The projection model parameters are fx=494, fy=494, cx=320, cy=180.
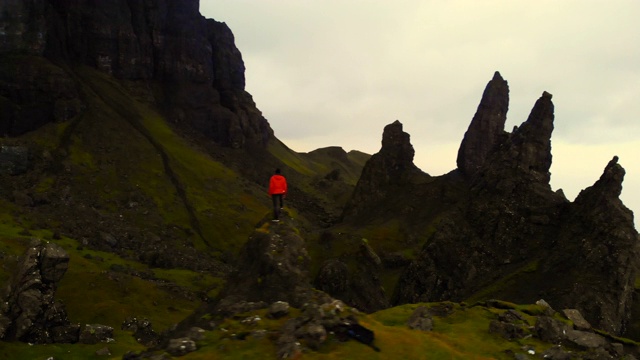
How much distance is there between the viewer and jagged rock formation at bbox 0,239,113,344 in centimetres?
6419

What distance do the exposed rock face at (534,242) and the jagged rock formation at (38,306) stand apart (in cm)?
7399

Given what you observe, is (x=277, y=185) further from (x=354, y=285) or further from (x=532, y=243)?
(x=532, y=243)

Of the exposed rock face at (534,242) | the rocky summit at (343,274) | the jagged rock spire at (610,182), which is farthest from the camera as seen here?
the jagged rock spire at (610,182)

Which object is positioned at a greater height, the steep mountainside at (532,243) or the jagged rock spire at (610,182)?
the jagged rock spire at (610,182)

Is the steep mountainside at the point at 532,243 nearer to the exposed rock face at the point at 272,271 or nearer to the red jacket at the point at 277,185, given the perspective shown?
the exposed rock face at the point at 272,271

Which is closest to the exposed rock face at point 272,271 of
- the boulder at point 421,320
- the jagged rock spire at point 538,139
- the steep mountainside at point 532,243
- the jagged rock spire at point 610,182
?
the boulder at point 421,320

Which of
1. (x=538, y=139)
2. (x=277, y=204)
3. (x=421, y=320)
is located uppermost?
(x=538, y=139)

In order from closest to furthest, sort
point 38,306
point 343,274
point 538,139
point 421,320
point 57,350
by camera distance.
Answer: point 421,320, point 57,350, point 38,306, point 343,274, point 538,139

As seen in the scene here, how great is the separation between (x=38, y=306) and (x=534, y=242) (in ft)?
327

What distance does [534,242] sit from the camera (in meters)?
114

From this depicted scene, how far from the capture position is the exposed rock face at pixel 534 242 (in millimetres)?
93062

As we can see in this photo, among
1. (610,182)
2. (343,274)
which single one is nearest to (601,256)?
(610,182)

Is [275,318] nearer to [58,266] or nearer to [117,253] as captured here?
[58,266]

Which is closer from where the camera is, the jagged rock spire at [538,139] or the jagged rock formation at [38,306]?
the jagged rock formation at [38,306]
